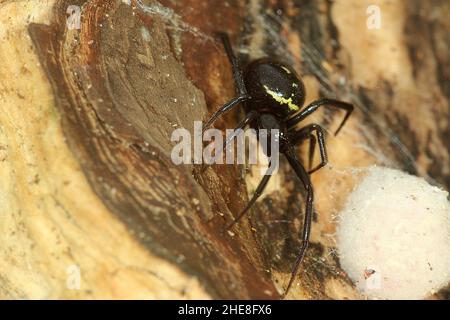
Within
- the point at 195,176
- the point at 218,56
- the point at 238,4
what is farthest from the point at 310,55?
the point at 195,176

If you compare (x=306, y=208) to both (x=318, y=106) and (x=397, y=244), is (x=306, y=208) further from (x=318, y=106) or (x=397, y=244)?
(x=318, y=106)

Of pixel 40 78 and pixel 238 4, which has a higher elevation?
pixel 40 78

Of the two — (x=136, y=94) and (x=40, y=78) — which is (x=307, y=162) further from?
(x=40, y=78)

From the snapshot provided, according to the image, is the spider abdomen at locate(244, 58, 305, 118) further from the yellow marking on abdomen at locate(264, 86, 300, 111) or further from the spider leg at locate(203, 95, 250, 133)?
the spider leg at locate(203, 95, 250, 133)

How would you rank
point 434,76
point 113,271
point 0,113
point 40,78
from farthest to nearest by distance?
1. point 434,76
2. point 0,113
3. point 40,78
4. point 113,271

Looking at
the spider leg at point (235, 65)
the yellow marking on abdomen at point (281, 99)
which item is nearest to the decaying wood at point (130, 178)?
the spider leg at point (235, 65)

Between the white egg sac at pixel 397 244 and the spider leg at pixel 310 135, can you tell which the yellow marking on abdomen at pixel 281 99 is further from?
the white egg sac at pixel 397 244
